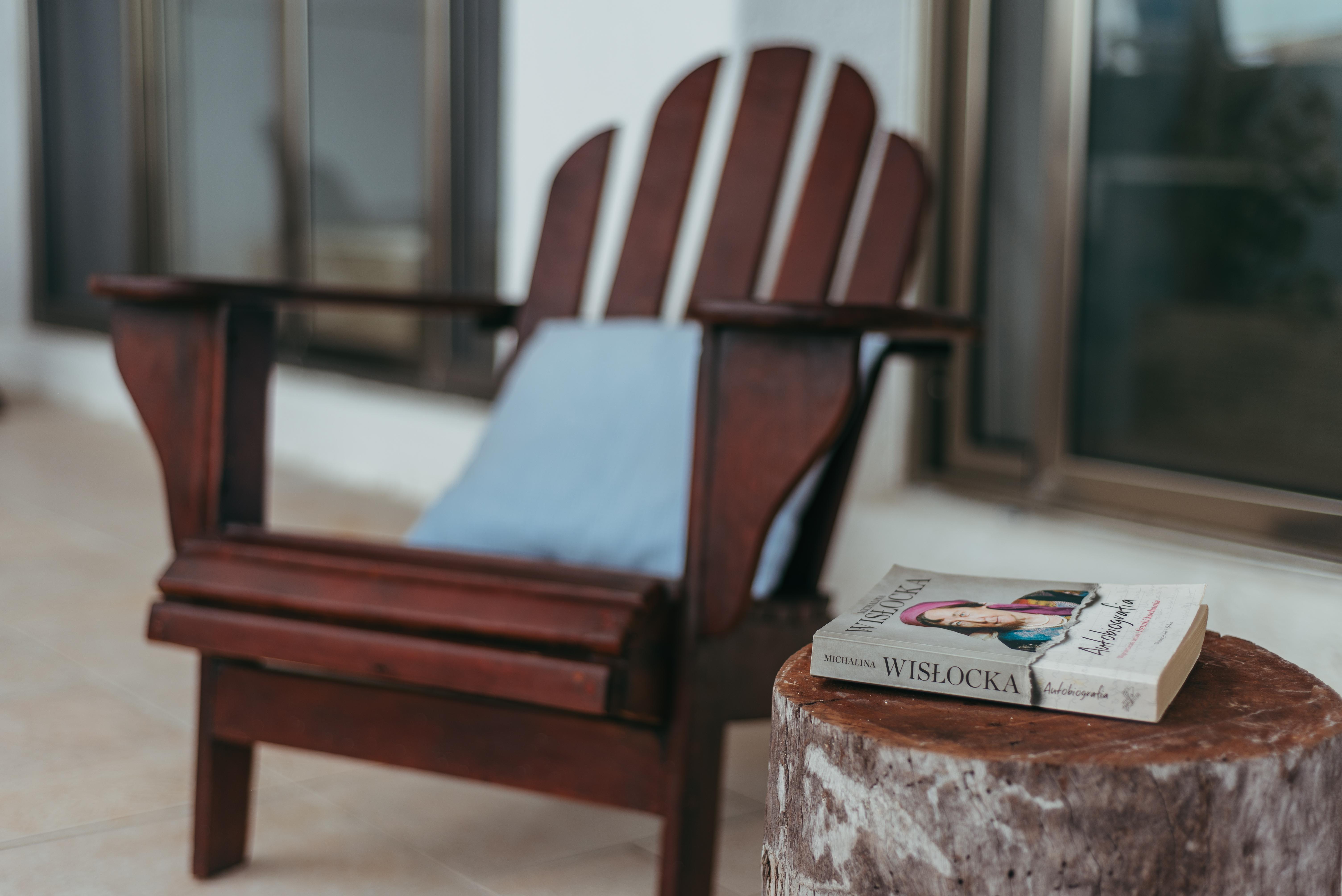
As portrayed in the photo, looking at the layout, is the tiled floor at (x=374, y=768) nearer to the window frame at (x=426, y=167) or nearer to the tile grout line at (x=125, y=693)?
the tile grout line at (x=125, y=693)

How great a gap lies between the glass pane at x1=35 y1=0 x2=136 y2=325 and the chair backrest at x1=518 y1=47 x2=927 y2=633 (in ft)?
12.8

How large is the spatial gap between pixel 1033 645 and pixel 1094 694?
5cm

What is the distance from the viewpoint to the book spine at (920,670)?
2.58 feet

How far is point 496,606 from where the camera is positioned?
1183 millimetres

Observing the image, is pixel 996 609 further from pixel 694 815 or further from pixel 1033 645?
pixel 694 815

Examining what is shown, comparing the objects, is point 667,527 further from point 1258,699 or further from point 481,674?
point 1258,699

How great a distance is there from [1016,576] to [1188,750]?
1.37 metres

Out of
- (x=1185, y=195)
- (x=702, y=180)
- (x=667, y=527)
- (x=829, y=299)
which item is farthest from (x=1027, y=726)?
(x=702, y=180)

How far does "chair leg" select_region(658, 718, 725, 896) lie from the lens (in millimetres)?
1229

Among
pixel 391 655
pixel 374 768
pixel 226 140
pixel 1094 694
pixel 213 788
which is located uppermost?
pixel 226 140

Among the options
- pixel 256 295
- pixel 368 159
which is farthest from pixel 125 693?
pixel 368 159

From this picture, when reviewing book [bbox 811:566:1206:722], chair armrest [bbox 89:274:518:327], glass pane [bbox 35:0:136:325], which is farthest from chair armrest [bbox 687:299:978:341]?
glass pane [bbox 35:0:136:325]

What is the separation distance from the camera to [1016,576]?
6.81 feet

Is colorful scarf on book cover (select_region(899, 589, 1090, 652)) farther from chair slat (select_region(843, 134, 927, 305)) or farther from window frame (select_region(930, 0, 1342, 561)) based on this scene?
window frame (select_region(930, 0, 1342, 561))
